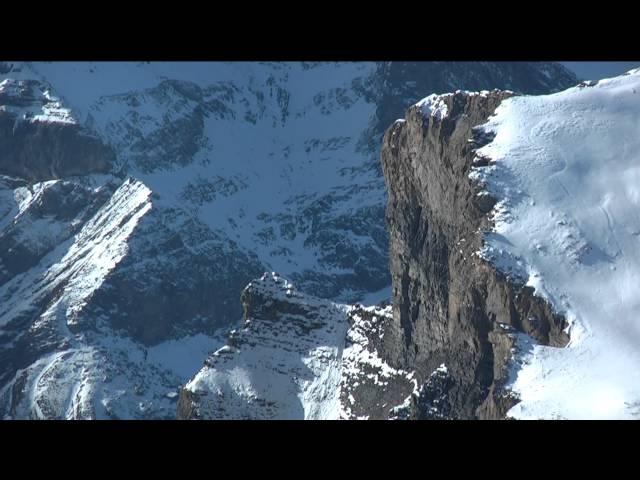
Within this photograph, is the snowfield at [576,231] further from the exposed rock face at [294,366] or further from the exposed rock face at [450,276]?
the exposed rock face at [294,366]

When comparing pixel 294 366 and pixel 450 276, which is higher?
pixel 294 366

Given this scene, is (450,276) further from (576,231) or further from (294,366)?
(294,366)

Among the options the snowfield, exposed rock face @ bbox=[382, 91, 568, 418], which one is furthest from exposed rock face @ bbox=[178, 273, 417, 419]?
the snowfield

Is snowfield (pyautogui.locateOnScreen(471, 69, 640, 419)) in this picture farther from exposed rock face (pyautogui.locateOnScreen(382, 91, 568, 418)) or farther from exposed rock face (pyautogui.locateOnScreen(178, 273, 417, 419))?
exposed rock face (pyautogui.locateOnScreen(178, 273, 417, 419))

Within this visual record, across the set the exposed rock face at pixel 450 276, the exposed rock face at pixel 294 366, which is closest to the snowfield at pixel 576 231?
the exposed rock face at pixel 450 276

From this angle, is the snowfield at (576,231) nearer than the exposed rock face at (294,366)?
Yes

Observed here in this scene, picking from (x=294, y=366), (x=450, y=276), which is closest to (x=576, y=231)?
(x=450, y=276)

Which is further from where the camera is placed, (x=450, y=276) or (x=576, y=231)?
(x=450, y=276)
